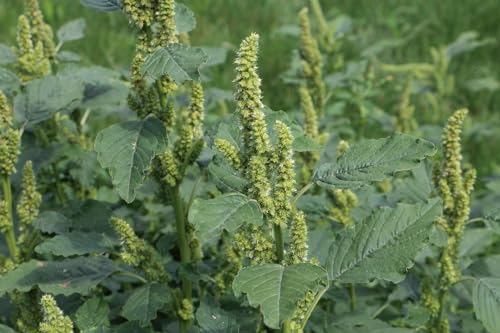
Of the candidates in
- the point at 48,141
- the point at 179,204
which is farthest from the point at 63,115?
the point at 179,204

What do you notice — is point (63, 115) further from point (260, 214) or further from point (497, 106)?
point (497, 106)

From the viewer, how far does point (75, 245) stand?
7.71 feet

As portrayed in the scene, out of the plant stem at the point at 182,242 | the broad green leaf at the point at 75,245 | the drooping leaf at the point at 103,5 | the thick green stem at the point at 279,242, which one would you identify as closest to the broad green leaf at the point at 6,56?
the drooping leaf at the point at 103,5

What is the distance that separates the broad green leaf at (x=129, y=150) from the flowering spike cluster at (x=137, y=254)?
0.88ft

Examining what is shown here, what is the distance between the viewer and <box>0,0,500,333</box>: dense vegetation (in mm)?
1844

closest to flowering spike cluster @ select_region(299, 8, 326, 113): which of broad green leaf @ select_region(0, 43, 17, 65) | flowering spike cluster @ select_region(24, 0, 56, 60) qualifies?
flowering spike cluster @ select_region(24, 0, 56, 60)

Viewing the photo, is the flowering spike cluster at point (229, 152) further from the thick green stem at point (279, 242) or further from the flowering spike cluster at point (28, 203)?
the flowering spike cluster at point (28, 203)

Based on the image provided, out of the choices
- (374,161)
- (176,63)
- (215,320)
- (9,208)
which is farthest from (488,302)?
(9,208)

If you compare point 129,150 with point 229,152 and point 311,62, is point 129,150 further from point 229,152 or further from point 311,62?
point 311,62

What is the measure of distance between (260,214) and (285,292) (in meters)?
0.18

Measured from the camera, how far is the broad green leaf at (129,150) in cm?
203

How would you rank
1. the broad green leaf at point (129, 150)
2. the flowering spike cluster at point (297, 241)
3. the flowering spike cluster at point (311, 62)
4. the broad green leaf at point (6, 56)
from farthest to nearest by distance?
the flowering spike cluster at point (311, 62)
the broad green leaf at point (6, 56)
the broad green leaf at point (129, 150)
the flowering spike cluster at point (297, 241)

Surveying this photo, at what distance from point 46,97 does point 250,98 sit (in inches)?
45.5

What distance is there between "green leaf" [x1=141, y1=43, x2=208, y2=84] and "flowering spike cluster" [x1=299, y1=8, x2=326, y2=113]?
1.59 m
